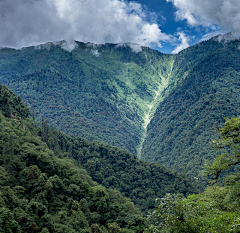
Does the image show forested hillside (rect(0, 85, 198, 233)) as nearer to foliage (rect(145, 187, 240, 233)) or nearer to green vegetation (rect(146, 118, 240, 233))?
foliage (rect(145, 187, 240, 233))

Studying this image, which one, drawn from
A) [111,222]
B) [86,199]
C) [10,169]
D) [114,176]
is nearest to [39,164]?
[10,169]

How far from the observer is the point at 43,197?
51.9 meters

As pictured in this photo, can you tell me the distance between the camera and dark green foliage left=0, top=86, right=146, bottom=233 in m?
41.5


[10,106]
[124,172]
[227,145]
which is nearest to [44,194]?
[227,145]

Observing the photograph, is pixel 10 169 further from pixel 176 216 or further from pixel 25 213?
pixel 176 216

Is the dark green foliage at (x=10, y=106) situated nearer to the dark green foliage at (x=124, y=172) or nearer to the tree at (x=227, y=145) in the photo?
the dark green foliage at (x=124, y=172)

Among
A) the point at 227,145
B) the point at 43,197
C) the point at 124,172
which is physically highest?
the point at 227,145

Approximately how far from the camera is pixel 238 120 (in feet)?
57.5

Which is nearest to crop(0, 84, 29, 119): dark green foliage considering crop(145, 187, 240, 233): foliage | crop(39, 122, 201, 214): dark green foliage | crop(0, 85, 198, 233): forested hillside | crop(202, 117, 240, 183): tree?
crop(0, 85, 198, 233): forested hillside

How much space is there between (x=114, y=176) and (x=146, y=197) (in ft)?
72.0

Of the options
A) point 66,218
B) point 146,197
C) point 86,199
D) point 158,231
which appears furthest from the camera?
point 146,197

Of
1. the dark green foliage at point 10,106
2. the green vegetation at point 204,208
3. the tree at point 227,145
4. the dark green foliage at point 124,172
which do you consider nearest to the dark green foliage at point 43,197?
the dark green foliage at point 10,106

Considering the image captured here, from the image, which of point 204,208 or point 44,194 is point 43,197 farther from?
point 204,208

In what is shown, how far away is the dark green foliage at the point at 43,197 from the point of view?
4153cm
